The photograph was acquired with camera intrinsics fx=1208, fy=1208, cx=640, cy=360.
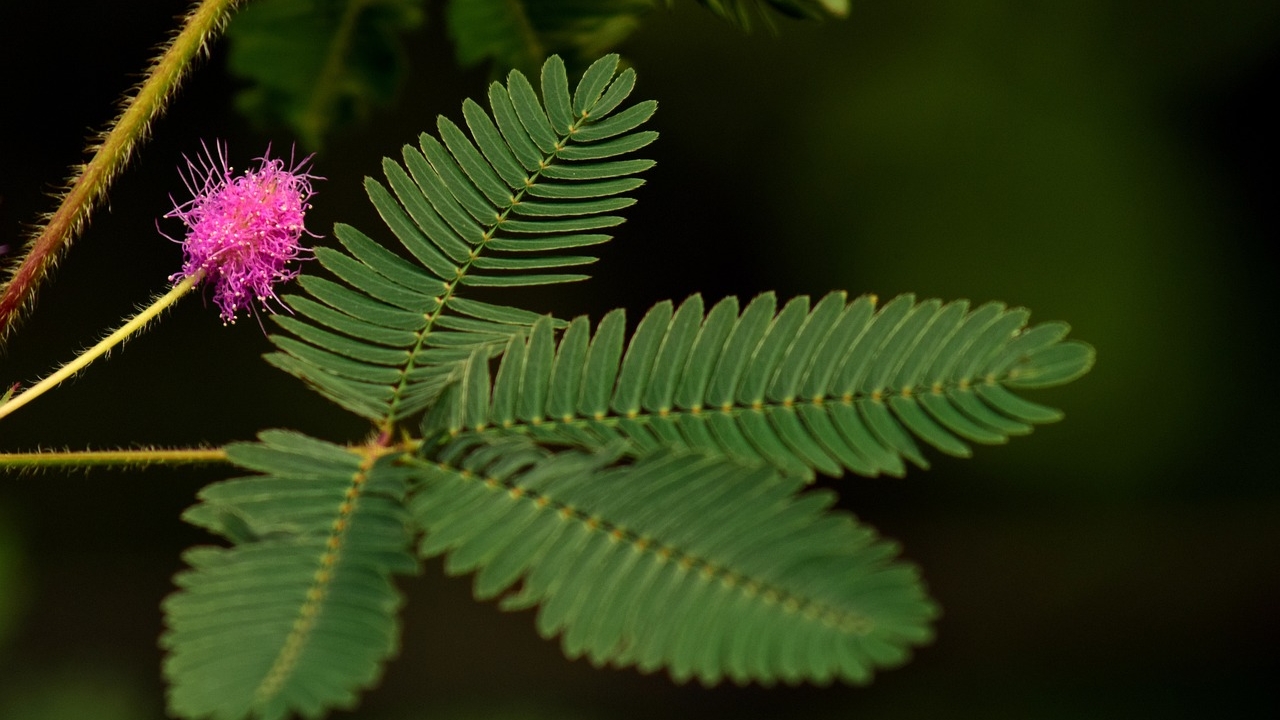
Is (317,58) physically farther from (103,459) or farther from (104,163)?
(103,459)

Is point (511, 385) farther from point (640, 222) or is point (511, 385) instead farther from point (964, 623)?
point (964, 623)

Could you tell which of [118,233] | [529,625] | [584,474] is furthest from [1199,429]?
[584,474]

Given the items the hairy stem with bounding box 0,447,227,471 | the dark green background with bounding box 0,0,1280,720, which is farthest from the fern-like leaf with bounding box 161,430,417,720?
the dark green background with bounding box 0,0,1280,720

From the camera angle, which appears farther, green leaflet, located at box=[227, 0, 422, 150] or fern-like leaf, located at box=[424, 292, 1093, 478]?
green leaflet, located at box=[227, 0, 422, 150]

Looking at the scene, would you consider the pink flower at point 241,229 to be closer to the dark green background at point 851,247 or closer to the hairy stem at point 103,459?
the hairy stem at point 103,459

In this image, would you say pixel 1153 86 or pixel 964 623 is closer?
pixel 1153 86

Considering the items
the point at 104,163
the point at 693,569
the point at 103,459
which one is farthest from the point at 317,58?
the point at 693,569

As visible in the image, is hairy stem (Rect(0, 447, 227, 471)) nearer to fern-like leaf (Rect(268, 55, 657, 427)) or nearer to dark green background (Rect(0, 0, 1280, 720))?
fern-like leaf (Rect(268, 55, 657, 427))
